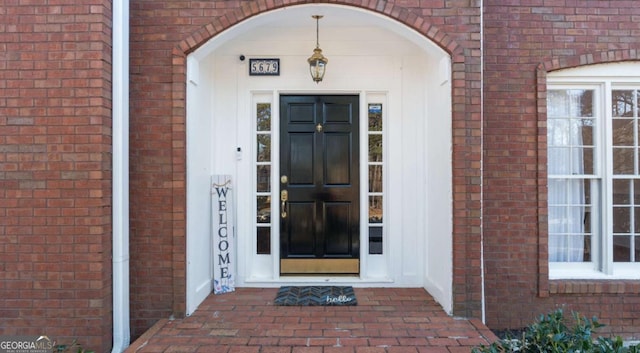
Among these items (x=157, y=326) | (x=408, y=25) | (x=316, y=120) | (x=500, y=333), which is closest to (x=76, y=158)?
(x=157, y=326)

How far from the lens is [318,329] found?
3.46 meters

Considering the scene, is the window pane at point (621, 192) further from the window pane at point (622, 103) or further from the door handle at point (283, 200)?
the door handle at point (283, 200)

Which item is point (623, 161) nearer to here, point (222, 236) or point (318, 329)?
point (318, 329)

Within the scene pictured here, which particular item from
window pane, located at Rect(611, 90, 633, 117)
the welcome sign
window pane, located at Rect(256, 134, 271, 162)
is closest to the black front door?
window pane, located at Rect(256, 134, 271, 162)

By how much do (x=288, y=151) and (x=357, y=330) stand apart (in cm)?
219

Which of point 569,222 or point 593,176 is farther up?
point 593,176

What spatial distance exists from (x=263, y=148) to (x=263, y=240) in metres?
1.11

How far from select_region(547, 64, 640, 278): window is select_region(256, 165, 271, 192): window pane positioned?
10.3 ft

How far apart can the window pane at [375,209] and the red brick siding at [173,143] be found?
45.8 inches

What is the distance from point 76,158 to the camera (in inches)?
131

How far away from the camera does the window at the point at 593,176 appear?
4191mm

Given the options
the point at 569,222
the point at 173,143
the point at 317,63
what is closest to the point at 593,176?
the point at 569,222

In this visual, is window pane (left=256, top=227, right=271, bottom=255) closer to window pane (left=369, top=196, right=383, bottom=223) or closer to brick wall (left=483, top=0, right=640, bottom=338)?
window pane (left=369, top=196, right=383, bottom=223)

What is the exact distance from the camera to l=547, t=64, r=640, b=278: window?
13.8 ft
